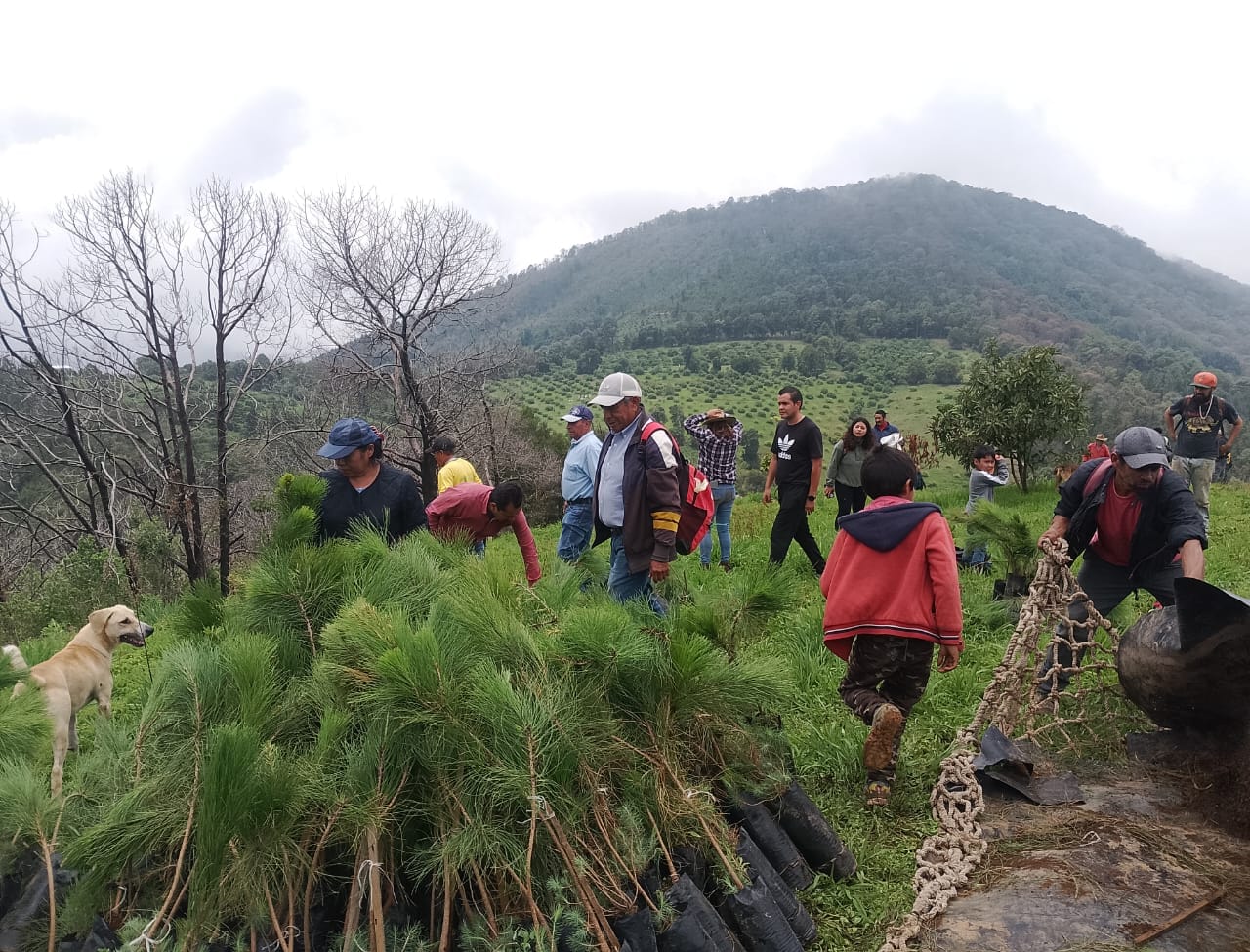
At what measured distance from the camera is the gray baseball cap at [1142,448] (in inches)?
134

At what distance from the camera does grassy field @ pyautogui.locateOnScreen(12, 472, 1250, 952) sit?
2408 millimetres

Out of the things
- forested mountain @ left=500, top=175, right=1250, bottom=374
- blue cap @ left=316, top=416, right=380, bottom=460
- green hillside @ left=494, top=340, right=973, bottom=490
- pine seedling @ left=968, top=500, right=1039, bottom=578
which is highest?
forested mountain @ left=500, top=175, right=1250, bottom=374

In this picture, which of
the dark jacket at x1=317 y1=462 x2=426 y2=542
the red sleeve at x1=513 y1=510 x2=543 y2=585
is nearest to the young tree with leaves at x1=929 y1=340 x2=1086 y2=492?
the red sleeve at x1=513 y1=510 x2=543 y2=585

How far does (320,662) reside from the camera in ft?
6.63

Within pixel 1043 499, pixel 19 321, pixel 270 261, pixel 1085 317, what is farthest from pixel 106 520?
pixel 1085 317

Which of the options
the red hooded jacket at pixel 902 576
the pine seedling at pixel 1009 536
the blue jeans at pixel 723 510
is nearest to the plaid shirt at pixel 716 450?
the blue jeans at pixel 723 510

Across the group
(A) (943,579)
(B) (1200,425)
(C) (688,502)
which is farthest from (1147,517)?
(B) (1200,425)

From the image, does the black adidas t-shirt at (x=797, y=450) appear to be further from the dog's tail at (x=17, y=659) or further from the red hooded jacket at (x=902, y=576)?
the dog's tail at (x=17, y=659)

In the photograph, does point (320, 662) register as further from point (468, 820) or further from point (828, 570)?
point (828, 570)

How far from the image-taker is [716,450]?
7113 millimetres

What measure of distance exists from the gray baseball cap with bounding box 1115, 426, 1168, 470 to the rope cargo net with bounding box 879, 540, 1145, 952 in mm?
510

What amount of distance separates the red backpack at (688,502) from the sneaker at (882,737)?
58.3 inches

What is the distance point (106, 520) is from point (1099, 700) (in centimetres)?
1989

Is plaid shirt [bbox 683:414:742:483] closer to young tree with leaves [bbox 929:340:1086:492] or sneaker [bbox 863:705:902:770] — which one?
sneaker [bbox 863:705:902:770]
